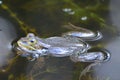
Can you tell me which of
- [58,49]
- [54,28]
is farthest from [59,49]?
[54,28]

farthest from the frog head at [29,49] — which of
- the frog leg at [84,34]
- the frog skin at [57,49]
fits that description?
the frog leg at [84,34]

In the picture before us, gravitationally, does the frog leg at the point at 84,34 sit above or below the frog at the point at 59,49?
above

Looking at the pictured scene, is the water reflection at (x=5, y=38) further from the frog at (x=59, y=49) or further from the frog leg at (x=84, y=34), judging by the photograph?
the frog leg at (x=84, y=34)

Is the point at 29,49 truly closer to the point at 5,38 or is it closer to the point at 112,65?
the point at 5,38

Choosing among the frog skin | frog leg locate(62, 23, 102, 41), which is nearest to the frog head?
the frog skin

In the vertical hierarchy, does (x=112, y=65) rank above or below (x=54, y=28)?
below

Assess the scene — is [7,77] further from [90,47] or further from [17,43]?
[90,47]
